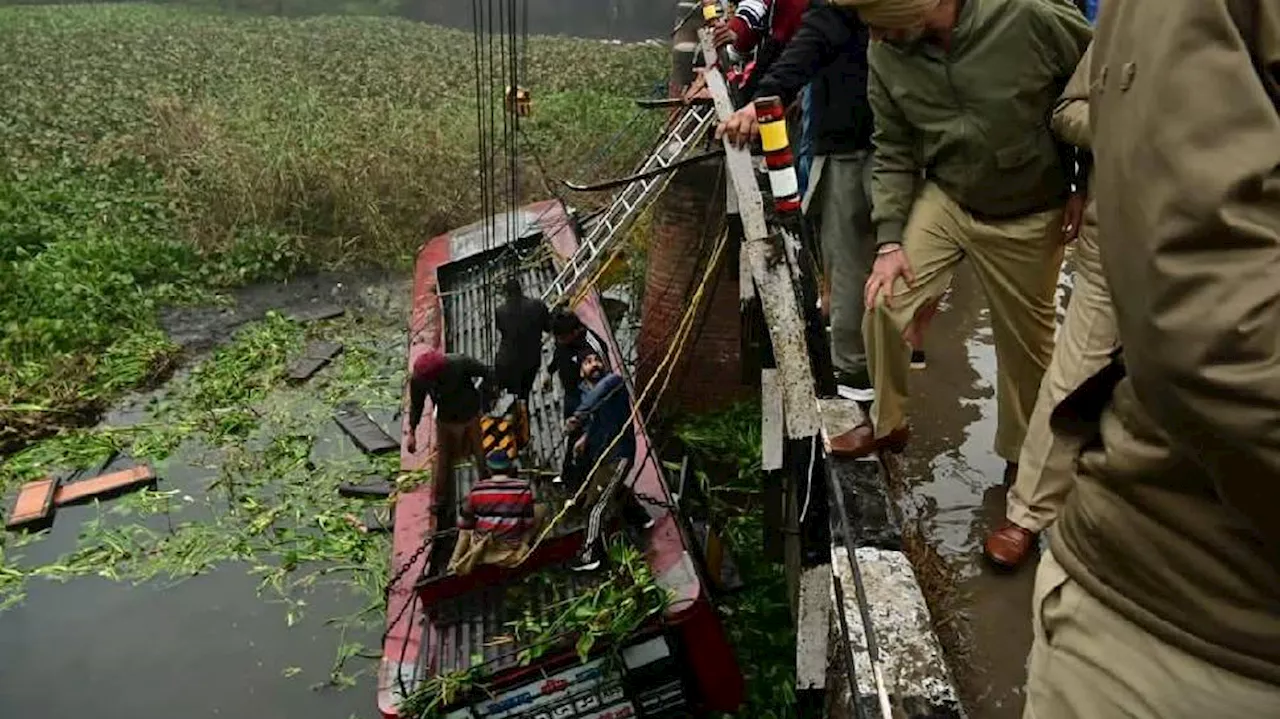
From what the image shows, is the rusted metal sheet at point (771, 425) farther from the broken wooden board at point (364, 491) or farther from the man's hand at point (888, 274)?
the broken wooden board at point (364, 491)

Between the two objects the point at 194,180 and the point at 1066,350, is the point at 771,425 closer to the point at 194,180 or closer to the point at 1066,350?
the point at 1066,350

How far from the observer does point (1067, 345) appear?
2828 millimetres

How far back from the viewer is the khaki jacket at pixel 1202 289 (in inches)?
43.8

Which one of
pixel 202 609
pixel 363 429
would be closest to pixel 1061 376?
pixel 202 609

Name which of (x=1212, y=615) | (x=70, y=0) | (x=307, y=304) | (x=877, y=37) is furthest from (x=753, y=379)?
(x=70, y=0)

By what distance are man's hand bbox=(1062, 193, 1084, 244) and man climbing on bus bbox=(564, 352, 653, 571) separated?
3532 mm

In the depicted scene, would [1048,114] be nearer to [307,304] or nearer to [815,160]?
[815,160]

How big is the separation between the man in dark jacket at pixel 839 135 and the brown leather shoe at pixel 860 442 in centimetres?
38

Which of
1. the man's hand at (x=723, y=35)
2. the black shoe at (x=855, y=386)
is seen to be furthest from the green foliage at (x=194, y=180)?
the black shoe at (x=855, y=386)

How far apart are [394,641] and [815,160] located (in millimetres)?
3663

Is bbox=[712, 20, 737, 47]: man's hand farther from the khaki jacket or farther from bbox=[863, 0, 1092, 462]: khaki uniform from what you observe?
the khaki jacket

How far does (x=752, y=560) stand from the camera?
7.92 metres

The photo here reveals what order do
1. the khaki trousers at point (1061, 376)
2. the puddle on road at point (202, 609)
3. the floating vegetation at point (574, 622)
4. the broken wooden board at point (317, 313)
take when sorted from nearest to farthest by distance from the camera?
the khaki trousers at point (1061, 376) < the floating vegetation at point (574, 622) < the puddle on road at point (202, 609) < the broken wooden board at point (317, 313)

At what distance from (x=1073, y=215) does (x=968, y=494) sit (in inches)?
52.3
